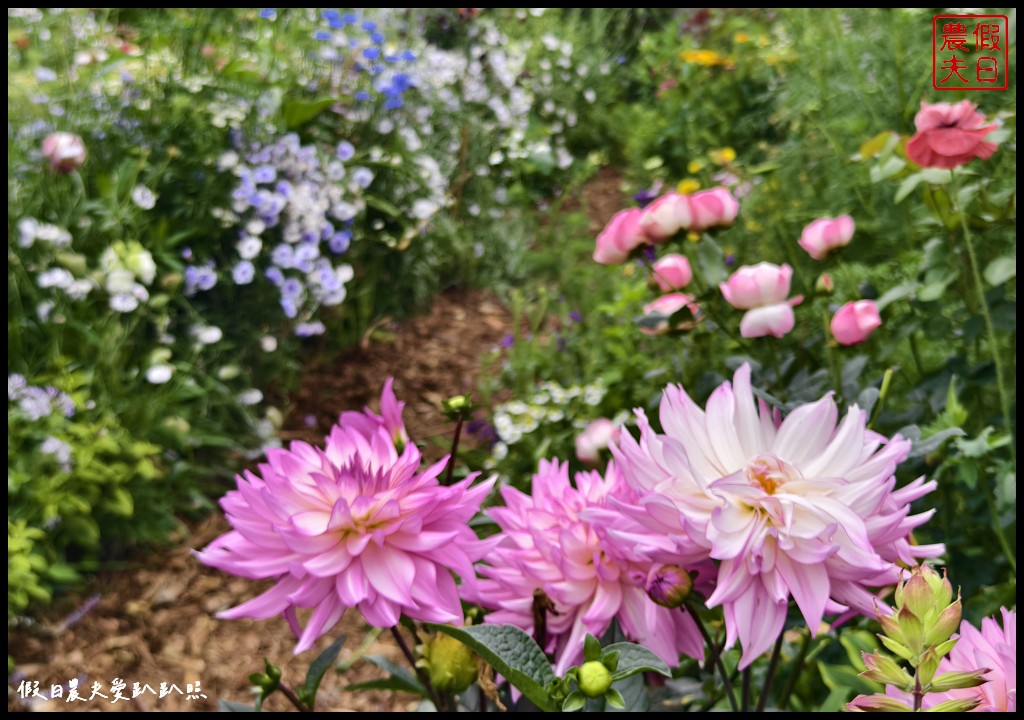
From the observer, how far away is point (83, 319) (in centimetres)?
199

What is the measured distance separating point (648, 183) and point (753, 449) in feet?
10.8

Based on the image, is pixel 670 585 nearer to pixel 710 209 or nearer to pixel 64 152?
pixel 710 209

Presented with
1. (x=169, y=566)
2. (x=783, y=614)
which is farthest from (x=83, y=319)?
(x=783, y=614)

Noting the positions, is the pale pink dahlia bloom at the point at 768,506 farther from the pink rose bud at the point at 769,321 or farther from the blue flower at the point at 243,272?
the blue flower at the point at 243,272

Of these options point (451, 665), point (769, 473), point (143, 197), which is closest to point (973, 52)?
point (769, 473)

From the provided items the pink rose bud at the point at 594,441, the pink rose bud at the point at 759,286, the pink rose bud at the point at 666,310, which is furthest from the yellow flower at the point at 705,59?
the pink rose bud at the point at 759,286

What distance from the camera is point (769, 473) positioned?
0.50 meters

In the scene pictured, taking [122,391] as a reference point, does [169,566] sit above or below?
below

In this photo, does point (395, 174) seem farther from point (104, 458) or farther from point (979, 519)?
point (979, 519)

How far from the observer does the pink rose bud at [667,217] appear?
1.13 metres

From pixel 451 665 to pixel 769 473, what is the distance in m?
0.22

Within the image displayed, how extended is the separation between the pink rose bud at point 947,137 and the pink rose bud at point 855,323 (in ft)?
0.59

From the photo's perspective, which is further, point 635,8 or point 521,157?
→ point 635,8

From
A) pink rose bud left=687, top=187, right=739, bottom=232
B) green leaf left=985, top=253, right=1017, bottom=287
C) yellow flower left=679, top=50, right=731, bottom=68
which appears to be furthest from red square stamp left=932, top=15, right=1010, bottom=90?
yellow flower left=679, top=50, right=731, bottom=68
